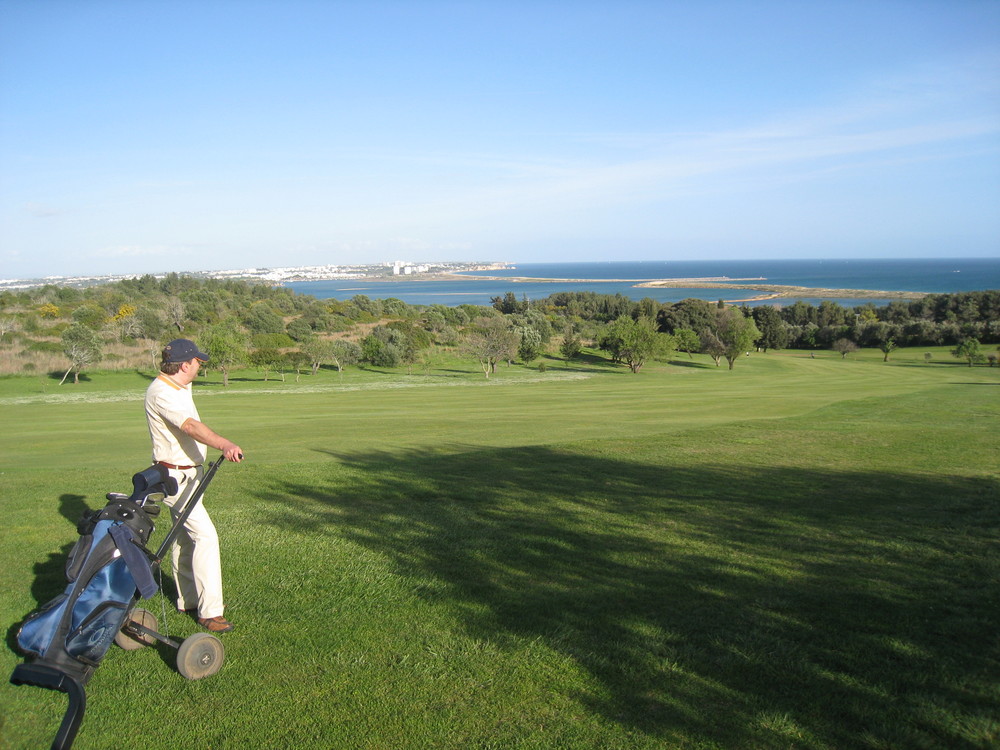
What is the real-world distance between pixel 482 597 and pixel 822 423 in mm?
15059

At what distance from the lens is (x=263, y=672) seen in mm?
4637

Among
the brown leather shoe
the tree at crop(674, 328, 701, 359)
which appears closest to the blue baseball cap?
the brown leather shoe

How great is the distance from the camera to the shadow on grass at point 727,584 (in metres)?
4.11

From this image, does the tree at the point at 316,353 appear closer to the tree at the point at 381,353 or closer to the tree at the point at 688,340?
the tree at the point at 381,353

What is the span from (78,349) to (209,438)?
41846 millimetres

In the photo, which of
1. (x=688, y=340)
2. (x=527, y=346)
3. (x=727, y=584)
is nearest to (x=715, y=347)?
(x=688, y=340)

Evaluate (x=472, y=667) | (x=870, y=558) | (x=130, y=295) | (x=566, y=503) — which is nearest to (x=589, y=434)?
(x=566, y=503)

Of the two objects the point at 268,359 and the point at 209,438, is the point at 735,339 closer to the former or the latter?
the point at 268,359

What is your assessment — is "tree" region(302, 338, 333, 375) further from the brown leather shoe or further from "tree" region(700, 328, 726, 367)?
the brown leather shoe

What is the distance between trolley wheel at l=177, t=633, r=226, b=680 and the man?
1.81 feet

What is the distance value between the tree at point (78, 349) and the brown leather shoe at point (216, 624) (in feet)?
132

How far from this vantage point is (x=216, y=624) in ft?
17.1

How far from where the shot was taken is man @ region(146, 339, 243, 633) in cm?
507

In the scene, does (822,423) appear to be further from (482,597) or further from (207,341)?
(207,341)
